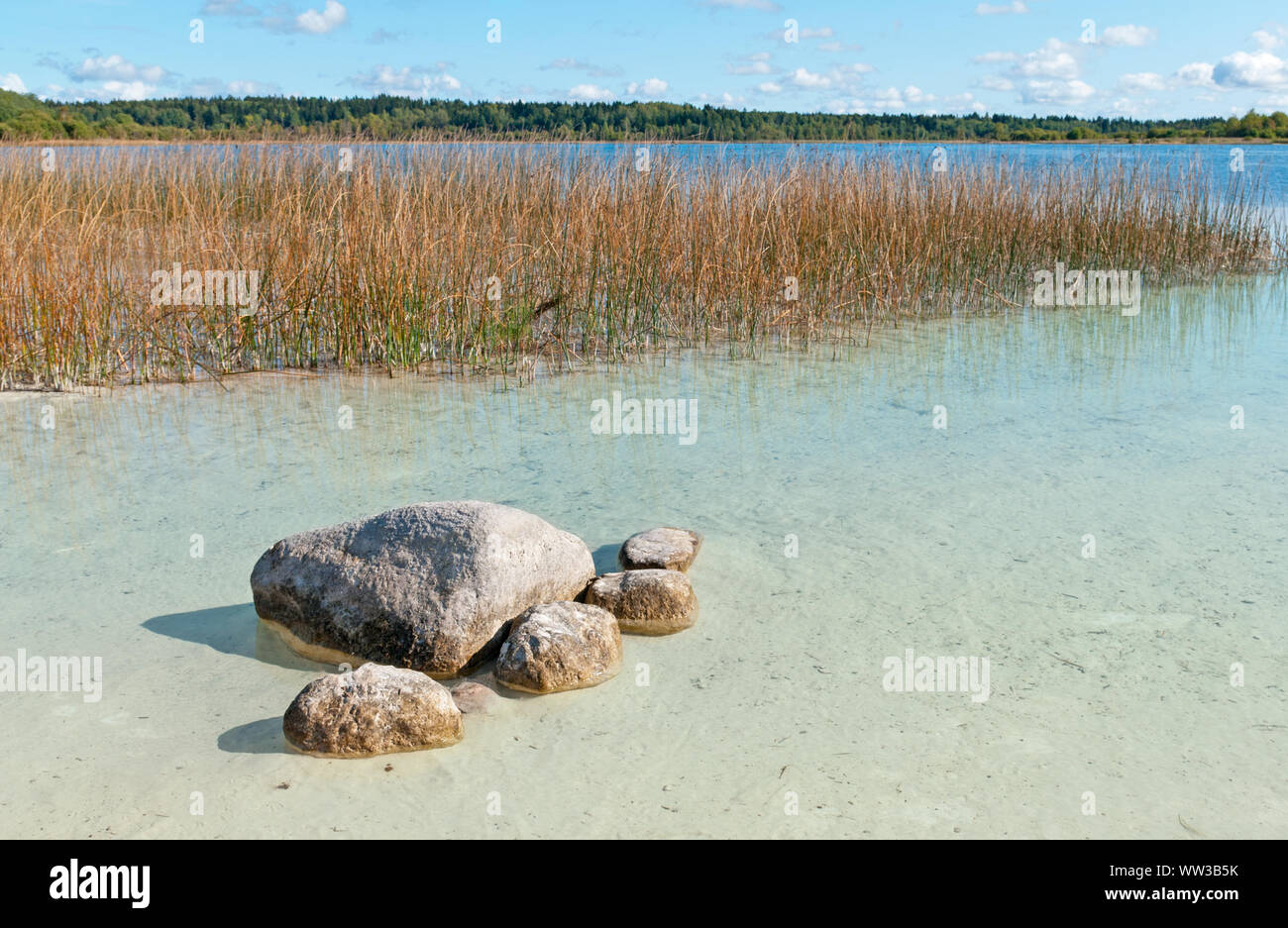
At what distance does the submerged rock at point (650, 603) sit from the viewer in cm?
297

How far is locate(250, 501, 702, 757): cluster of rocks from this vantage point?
2.64 meters

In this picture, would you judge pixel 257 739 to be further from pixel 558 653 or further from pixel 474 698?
pixel 558 653

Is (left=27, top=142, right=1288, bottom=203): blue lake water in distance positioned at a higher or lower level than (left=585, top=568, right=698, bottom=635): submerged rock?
higher

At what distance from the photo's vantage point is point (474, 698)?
101 inches

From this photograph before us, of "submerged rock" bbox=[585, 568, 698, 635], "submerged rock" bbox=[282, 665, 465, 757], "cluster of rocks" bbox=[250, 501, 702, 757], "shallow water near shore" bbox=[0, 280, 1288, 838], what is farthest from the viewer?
"submerged rock" bbox=[585, 568, 698, 635]

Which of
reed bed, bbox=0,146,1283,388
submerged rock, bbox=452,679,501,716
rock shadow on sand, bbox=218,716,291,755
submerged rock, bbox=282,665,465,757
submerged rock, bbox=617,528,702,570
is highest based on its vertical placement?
reed bed, bbox=0,146,1283,388

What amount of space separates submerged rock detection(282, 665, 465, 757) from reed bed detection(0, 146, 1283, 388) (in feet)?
12.4

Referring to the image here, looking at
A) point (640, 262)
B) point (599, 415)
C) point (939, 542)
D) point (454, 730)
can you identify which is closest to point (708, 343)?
point (640, 262)

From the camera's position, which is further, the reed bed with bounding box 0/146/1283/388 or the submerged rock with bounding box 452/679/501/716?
the reed bed with bounding box 0/146/1283/388

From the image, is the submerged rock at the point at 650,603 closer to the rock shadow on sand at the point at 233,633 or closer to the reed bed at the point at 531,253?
the rock shadow on sand at the point at 233,633

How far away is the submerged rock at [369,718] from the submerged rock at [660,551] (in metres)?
0.98

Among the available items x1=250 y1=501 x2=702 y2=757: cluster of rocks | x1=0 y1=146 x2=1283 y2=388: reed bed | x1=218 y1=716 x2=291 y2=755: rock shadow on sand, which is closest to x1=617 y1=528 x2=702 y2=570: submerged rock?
x1=250 y1=501 x2=702 y2=757: cluster of rocks

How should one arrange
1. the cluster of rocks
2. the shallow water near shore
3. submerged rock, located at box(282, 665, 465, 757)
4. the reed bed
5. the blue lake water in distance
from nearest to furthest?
the shallow water near shore
submerged rock, located at box(282, 665, 465, 757)
the cluster of rocks
the reed bed
the blue lake water in distance

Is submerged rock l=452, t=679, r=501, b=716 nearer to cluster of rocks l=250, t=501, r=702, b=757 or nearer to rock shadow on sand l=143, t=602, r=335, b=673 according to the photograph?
cluster of rocks l=250, t=501, r=702, b=757
